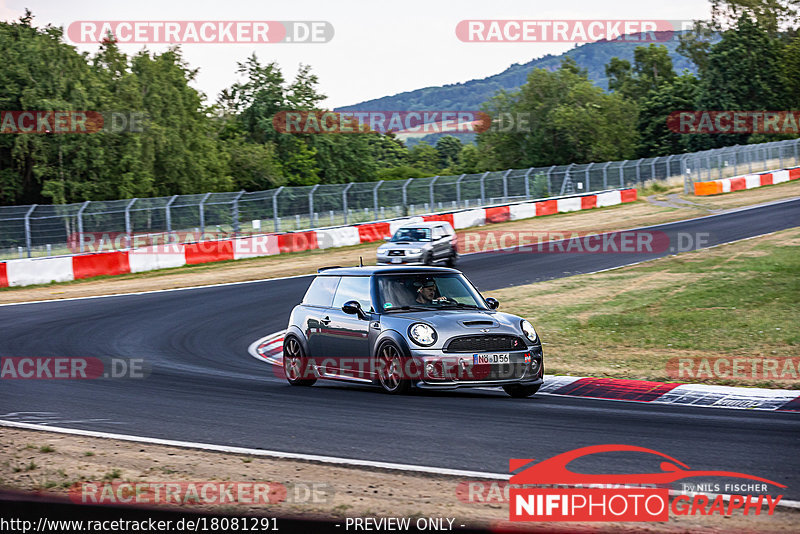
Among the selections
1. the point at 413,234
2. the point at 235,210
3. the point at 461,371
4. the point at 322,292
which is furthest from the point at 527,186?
the point at 461,371

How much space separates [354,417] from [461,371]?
4.89 feet

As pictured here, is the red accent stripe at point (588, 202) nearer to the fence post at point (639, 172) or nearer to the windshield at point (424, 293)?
the fence post at point (639, 172)

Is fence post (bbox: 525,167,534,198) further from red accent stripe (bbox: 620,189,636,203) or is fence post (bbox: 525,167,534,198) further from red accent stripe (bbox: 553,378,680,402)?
red accent stripe (bbox: 553,378,680,402)

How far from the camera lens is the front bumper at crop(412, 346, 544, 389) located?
9.72 m

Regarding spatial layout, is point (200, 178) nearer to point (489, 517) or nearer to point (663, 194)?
point (663, 194)

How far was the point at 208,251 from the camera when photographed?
3105 cm

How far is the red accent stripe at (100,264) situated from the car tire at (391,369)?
1969cm

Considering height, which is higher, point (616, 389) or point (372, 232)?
point (372, 232)

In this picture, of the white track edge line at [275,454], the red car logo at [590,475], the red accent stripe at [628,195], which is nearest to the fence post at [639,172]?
the red accent stripe at [628,195]

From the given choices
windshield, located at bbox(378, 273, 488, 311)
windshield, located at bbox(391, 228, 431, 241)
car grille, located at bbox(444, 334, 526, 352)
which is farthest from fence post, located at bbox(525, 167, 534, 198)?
car grille, located at bbox(444, 334, 526, 352)

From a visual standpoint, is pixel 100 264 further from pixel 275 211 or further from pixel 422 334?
pixel 422 334

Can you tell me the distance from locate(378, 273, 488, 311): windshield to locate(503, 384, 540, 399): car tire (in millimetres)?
1084

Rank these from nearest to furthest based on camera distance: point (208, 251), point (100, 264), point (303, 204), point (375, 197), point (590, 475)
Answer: point (590, 475), point (100, 264), point (208, 251), point (303, 204), point (375, 197)

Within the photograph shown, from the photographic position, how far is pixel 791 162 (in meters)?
56.1
